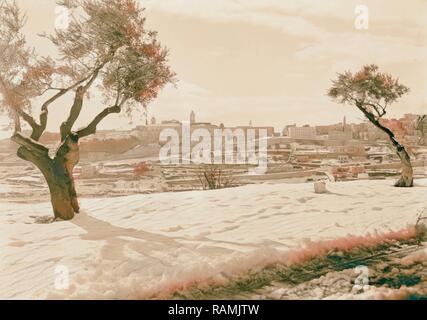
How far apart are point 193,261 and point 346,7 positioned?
11.7ft

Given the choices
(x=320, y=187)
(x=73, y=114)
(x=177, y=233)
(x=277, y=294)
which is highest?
(x=73, y=114)

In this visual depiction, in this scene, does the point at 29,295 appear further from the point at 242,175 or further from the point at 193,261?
the point at 242,175

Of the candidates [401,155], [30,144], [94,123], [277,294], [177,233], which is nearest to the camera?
[277,294]

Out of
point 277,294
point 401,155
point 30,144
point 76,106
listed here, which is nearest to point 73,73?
point 76,106

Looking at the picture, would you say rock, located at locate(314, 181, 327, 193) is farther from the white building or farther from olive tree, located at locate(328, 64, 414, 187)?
olive tree, located at locate(328, 64, 414, 187)

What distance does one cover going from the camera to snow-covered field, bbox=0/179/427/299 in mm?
4715

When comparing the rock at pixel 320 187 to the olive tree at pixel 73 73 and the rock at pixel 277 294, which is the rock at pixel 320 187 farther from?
the olive tree at pixel 73 73

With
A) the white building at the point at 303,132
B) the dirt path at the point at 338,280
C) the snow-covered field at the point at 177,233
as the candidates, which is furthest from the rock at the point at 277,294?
the white building at the point at 303,132

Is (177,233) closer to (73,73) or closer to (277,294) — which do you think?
(277,294)

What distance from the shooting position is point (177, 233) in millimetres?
5035

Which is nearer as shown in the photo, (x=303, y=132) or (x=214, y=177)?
(x=214, y=177)

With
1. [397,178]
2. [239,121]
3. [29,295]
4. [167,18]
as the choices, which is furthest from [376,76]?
[29,295]

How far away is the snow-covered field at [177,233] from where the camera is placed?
4715mm

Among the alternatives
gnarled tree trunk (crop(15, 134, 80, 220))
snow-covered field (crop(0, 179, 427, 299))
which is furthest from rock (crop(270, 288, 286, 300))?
gnarled tree trunk (crop(15, 134, 80, 220))
